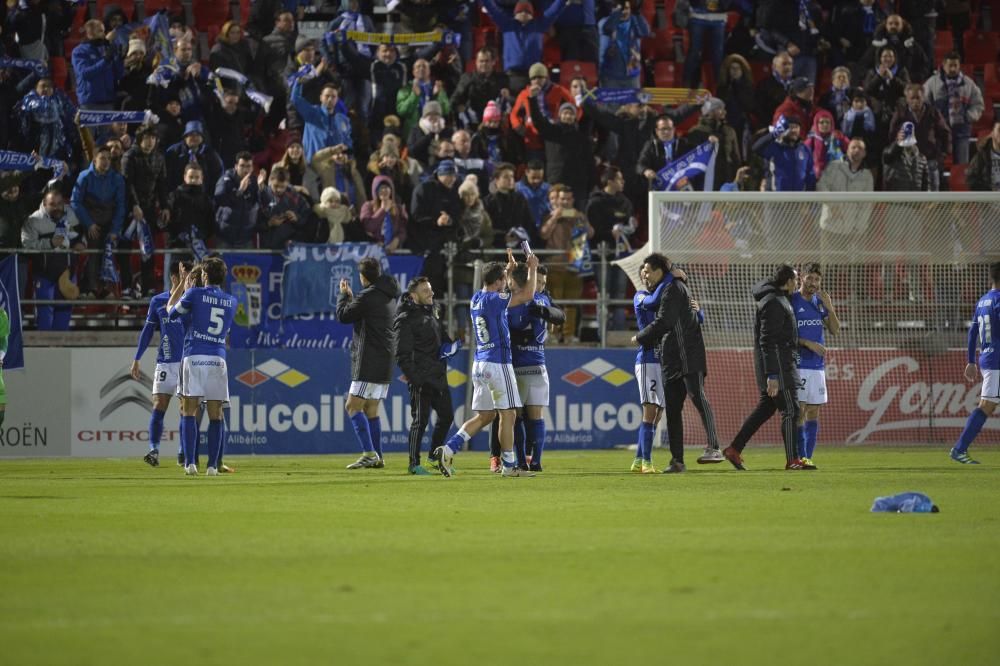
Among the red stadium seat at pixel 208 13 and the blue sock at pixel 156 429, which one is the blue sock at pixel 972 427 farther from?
the red stadium seat at pixel 208 13

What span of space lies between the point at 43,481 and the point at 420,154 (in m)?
8.61

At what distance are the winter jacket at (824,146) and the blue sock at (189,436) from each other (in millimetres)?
10956

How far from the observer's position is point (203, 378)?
612 inches

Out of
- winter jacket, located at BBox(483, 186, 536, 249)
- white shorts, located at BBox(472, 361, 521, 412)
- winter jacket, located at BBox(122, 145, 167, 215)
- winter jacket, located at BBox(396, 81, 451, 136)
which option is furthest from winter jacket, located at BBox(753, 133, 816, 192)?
white shorts, located at BBox(472, 361, 521, 412)

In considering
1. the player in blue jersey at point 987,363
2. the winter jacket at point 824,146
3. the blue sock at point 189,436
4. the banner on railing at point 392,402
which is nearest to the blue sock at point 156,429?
the blue sock at point 189,436

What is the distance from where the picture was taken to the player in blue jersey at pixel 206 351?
1552 cm

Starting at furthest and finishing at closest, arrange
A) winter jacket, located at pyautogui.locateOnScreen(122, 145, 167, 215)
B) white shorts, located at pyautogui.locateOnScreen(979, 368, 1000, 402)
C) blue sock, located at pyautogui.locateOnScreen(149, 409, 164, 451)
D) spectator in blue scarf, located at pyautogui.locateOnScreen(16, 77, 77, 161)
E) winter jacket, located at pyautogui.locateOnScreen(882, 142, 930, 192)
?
winter jacket, located at pyautogui.locateOnScreen(882, 142, 930, 192) < spectator in blue scarf, located at pyautogui.locateOnScreen(16, 77, 77, 161) < winter jacket, located at pyautogui.locateOnScreen(122, 145, 167, 215) < blue sock, located at pyautogui.locateOnScreen(149, 409, 164, 451) < white shorts, located at pyautogui.locateOnScreen(979, 368, 1000, 402)

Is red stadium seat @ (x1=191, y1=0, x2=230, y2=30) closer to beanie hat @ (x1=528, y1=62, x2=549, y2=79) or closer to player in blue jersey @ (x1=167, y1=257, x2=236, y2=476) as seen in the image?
beanie hat @ (x1=528, y1=62, x2=549, y2=79)

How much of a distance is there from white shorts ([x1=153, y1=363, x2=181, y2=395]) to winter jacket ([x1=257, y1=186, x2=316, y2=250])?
10.6 ft

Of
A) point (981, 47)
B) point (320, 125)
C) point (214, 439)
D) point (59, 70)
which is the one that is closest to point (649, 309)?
point (214, 439)

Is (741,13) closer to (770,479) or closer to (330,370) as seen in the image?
(330,370)

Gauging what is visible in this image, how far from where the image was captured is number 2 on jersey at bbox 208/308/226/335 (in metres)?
15.6

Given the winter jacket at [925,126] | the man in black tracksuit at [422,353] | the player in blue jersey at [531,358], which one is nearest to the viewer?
the player in blue jersey at [531,358]

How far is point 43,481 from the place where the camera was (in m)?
15.3
